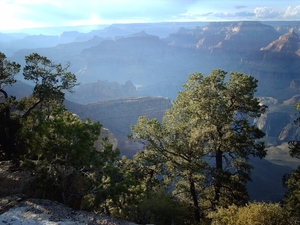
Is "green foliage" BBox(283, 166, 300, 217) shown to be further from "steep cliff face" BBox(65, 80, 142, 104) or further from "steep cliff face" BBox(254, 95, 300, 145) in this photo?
"steep cliff face" BBox(65, 80, 142, 104)

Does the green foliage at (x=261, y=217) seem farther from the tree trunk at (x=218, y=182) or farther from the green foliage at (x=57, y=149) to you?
the green foliage at (x=57, y=149)

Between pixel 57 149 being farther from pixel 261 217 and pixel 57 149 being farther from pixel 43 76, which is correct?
pixel 43 76

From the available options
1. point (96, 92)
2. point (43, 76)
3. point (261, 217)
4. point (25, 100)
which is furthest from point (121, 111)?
point (261, 217)

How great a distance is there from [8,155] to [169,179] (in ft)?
41.4

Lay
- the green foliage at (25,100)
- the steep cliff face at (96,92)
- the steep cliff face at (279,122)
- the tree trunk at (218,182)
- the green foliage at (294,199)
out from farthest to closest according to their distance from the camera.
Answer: the steep cliff face at (96,92) → the steep cliff face at (279,122) → the green foliage at (25,100) → the tree trunk at (218,182) → the green foliage at (294,199)

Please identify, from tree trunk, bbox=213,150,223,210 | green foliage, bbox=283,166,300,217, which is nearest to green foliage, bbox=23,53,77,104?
tree trunk, bbox=213,150,223,210

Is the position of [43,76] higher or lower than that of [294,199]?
higher

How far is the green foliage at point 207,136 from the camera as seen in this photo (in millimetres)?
19203

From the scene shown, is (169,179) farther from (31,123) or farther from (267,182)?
(267,182)

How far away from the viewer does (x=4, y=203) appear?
49.0ft

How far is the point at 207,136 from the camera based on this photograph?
19.8 m

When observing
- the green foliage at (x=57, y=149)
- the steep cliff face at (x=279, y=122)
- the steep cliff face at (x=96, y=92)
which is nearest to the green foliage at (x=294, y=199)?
the green foliage at (x=57, y=149)

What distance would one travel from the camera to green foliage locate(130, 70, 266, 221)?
19203 mm

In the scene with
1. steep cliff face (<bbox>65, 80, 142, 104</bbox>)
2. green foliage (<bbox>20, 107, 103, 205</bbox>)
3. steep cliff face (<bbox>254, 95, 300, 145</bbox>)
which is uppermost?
green foliage (<bbox>20, 107, 103, 205</bbox>)
